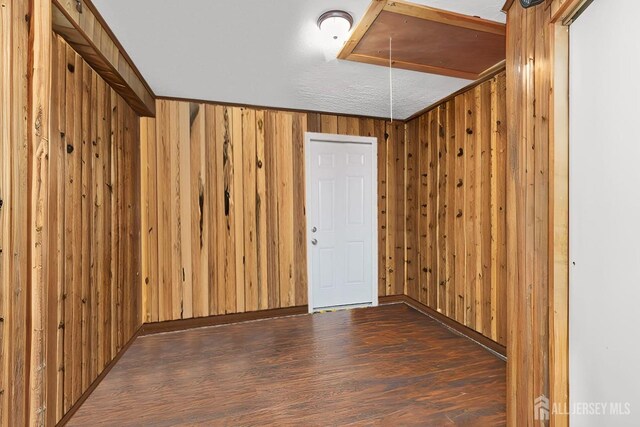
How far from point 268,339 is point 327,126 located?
261cm

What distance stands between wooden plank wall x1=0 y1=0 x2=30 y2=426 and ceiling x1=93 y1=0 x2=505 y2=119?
29.4 inches

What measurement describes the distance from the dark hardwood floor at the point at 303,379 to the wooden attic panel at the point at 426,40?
8.09ft

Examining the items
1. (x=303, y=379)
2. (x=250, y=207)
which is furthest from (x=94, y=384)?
(x=250, y=207)

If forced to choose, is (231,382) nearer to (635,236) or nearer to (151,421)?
(151,421)

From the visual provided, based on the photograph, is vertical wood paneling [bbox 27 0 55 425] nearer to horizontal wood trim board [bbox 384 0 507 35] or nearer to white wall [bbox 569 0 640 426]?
horizontal wood trim board [bbox 384 0 507 35]

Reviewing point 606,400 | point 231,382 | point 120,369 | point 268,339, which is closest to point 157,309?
point 120,369

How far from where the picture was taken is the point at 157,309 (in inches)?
127

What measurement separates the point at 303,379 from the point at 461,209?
229cm

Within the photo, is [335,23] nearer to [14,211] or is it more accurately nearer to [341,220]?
[14,211]

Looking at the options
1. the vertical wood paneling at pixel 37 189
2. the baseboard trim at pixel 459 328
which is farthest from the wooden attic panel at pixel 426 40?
the baseboard trim at pixel 459 328

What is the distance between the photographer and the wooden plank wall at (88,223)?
1.77 metres

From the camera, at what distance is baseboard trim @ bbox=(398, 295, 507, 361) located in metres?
2.68

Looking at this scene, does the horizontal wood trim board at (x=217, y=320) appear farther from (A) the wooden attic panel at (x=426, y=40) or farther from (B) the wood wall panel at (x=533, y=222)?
(A) the wooden attic panel at (x=426, y=40)

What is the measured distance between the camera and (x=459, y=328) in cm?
318
